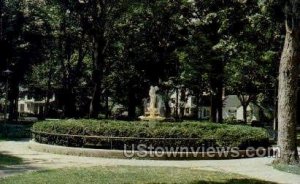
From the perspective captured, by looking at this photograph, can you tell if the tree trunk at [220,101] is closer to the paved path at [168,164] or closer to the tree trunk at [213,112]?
the tree trunk at [213,112]

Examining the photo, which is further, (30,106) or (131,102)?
(30,106)

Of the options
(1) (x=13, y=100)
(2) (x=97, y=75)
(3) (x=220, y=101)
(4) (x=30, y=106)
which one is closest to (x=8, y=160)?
(2) (x=97, y=75)

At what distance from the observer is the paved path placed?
15704mm

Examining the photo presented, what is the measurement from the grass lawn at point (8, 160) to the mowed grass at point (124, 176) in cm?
305

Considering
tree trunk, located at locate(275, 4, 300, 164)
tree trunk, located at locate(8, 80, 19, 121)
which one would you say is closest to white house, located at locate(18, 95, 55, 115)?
tree trunk, located at locate(8, 80, 19, 121)

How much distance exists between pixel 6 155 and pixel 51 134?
2697 mm

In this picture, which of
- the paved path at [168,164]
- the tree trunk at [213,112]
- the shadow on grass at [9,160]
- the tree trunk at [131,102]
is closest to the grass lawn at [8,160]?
the shadow on grass at [9,160]

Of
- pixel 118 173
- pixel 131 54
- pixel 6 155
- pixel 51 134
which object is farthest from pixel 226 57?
pixel 118 173

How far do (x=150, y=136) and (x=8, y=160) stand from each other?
598 cm

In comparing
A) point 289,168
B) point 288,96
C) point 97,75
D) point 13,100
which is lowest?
point 289,168

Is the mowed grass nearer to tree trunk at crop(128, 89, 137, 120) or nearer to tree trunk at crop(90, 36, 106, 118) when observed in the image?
tree trunk at crop(90, 36, 106, 118)

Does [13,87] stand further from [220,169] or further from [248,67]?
[220,169]

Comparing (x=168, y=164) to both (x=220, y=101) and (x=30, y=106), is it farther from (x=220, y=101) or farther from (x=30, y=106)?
(x=30, y=106)

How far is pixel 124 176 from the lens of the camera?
46.7 ft
